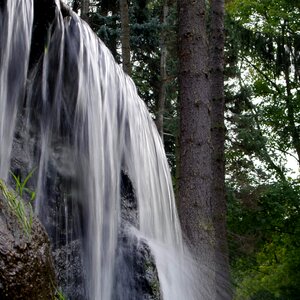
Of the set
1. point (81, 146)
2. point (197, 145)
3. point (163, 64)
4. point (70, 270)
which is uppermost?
point (163, 64)

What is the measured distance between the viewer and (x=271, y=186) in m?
18.4

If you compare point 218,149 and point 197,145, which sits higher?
point 218,149

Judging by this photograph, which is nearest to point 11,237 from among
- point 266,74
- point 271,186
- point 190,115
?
point 190,115

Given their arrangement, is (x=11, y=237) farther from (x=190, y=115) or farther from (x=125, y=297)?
(x=190, y=115)

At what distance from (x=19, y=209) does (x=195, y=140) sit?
4.52m

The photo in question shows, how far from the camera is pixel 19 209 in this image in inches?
130

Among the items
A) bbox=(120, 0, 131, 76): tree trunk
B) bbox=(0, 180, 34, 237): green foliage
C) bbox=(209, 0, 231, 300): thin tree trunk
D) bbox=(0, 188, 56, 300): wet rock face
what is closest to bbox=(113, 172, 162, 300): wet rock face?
bbox=(0, 188, 56, 300): wet rock face

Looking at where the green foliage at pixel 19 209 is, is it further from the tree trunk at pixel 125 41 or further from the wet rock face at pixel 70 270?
the tree trunk at pixel 125 41

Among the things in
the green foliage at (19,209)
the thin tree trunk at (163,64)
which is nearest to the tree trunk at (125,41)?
the thin tree trunk at (163,64)

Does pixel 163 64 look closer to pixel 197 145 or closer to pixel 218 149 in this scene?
pixel 218 149

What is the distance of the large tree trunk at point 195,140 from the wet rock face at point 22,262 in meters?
3.87

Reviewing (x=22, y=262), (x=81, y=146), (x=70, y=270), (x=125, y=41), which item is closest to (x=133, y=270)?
(x=70, y=270)

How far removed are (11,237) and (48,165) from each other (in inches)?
96.0

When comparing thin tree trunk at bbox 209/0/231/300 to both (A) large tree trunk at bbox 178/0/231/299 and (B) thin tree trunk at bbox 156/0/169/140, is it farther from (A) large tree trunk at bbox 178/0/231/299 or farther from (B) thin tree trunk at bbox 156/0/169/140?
(B) thin tree trunk at bbox 156/0/169/140
